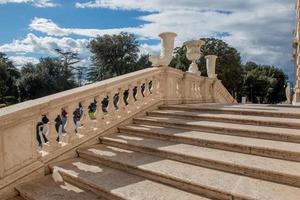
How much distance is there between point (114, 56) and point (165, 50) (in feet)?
140

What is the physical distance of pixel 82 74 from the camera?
62.6 metres

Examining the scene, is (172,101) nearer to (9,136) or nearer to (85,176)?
(85,176)

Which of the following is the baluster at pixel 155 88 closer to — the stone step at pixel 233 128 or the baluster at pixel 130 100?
the baluster at pixel 130 100

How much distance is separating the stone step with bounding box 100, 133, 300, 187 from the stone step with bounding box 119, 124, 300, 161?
9 centimetres

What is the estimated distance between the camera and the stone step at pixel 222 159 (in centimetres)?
348

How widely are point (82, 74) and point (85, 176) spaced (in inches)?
2370

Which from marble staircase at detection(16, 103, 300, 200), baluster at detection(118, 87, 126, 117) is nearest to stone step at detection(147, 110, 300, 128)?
marble staircase at detection(16, 103, 300, 200)

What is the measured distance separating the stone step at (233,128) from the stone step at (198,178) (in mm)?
1253

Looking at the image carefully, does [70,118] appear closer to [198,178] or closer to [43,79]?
[198,178]

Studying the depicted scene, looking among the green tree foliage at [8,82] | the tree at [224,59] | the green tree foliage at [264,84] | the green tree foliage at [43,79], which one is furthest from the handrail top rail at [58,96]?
the green tree foliage at [264,84]

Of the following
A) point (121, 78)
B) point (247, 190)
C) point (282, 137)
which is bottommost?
point (247, 190)

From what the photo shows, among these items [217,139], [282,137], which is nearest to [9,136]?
[217,139]

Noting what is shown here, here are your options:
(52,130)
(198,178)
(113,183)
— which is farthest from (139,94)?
(198,178)

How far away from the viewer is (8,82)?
1847 inches
